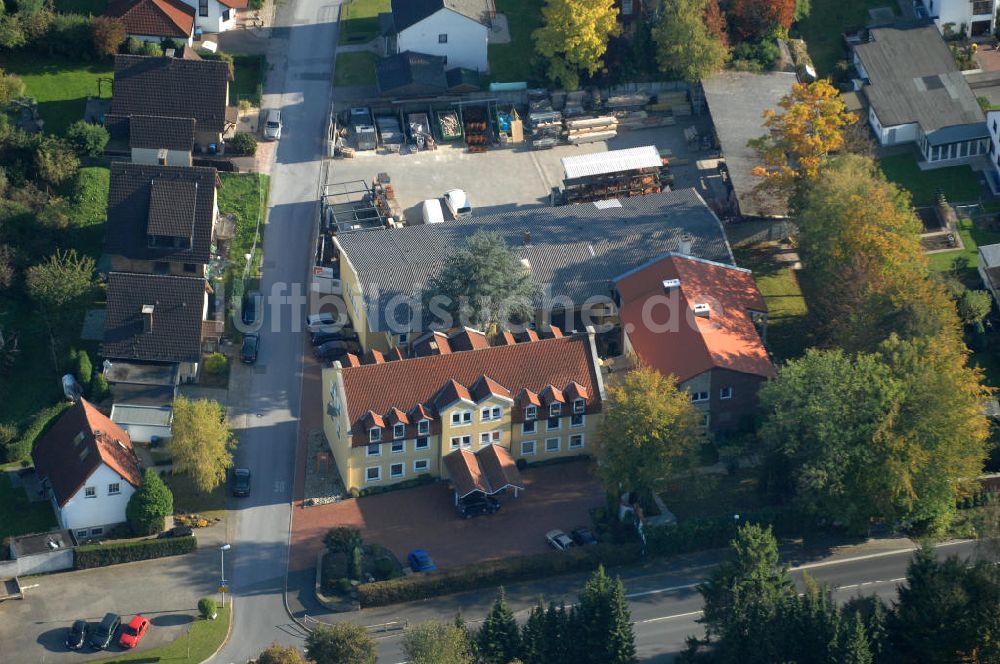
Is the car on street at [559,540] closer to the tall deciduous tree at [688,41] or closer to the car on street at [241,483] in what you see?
the car on street at [241,483]

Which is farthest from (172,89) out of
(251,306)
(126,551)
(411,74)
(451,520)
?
(451,520)

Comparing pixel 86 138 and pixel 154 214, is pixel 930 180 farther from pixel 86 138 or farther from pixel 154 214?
pixel 86 138

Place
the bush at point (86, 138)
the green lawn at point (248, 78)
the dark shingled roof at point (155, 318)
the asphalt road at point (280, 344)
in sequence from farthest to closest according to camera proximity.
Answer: the green lawn at point (248, 78)
the bush at point (86, 138)
the dark shingled roof at point (155, 318)
the asphalt road at point (280, 344)

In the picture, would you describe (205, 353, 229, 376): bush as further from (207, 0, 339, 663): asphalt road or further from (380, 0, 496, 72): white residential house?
(380, 0, 496, 72): white residential house

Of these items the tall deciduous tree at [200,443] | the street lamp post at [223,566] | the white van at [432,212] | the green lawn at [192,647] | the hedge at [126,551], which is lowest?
the green lawn at [192,647]

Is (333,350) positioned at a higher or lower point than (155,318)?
lower

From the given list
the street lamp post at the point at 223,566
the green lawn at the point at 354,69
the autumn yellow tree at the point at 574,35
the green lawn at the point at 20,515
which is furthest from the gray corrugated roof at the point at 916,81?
the green lawn at the point at 20,515
